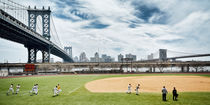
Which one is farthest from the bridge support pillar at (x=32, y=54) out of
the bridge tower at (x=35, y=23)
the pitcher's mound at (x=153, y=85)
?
the pitcher's mound at (x=153, y=85)

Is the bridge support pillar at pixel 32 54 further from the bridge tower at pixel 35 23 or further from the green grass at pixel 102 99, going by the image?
the green grass at pixel 102 99

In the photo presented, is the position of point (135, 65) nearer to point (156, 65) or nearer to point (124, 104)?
point (156, 65)

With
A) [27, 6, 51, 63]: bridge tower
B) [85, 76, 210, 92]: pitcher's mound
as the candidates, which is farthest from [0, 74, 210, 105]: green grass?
[27, 6, 51, 63]: bridge tower

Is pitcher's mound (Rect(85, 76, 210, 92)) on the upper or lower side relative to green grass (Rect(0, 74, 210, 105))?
lower

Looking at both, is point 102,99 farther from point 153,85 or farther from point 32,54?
point 32,54

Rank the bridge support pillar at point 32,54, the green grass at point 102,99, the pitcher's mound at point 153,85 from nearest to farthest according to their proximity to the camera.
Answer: the green grass at point 102,99 < the pitcher's mound at point 153,85 < the bridge support pillar at point 32,54

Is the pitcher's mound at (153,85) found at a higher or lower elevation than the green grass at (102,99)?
lower

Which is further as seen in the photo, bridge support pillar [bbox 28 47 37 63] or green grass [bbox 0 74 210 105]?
bridge support pillar [bbox 28 47 37 63]

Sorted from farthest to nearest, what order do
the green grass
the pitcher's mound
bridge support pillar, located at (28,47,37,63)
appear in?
bridge support pillar, located at (28,47,37,63) → the pitcher's mound → the green grass

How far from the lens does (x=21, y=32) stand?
57.7 meters

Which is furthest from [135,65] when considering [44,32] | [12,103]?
[44,32]

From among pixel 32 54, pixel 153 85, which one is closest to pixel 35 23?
pixel 32 54

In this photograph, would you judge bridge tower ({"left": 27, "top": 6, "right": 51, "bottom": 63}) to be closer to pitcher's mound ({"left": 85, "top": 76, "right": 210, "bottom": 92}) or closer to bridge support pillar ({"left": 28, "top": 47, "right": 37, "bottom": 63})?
bridge support pillar ({"left": 28, "top": 47, "right": 37, "bottom": 63})

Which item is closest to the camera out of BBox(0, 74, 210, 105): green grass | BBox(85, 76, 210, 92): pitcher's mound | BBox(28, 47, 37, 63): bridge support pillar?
BBox(0, 74, 210, 105): green grass
